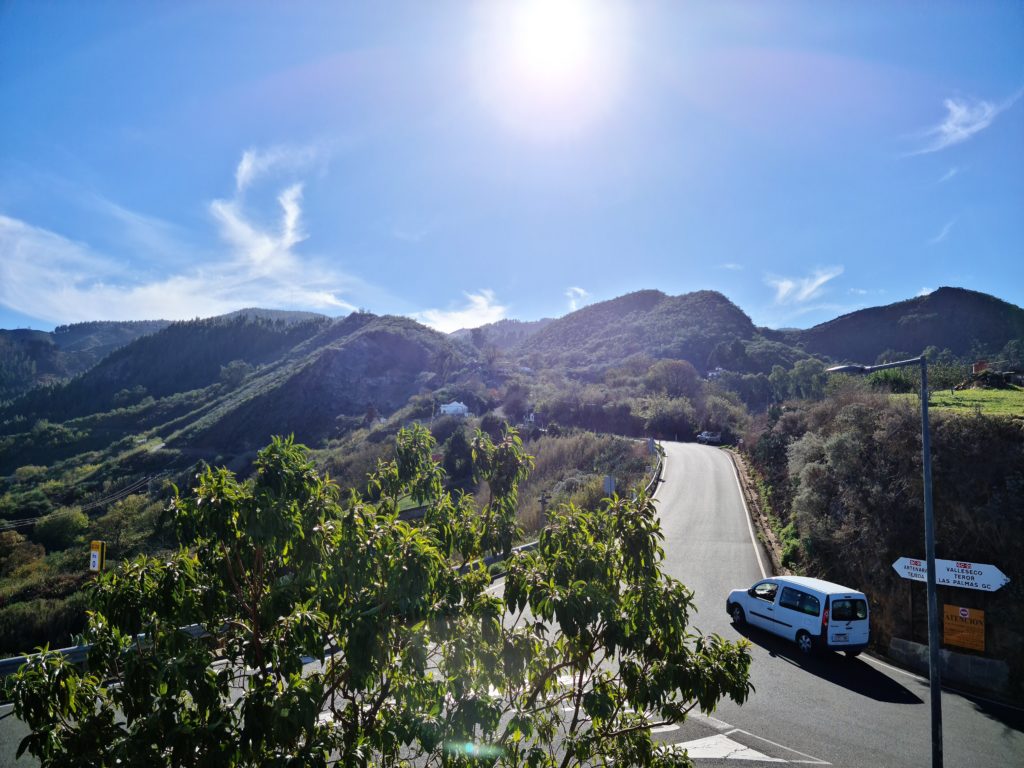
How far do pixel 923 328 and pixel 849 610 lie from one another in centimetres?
10417

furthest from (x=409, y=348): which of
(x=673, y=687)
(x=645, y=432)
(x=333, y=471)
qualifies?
(x=673, y=687)

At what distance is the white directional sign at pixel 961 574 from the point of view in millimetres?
11438

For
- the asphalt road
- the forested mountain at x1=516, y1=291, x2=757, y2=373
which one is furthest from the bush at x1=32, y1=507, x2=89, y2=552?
the forested mountain at x1=516, y1=291, x2=757, y2=373

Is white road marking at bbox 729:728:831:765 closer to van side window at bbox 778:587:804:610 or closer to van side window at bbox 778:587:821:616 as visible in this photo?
van side window at bbox 778:587:821:616

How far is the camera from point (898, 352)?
8931 cm

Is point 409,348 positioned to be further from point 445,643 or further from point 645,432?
point 445,643

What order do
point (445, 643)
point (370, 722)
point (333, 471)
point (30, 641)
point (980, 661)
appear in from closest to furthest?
1. point (370, 722)
2. point (445, 643)
3. point (980, 661)
4. point (30, 641)
5. point (333, 471)

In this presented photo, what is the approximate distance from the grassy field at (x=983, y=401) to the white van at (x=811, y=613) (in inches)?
354

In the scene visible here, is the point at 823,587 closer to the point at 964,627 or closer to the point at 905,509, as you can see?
the point at 964,627

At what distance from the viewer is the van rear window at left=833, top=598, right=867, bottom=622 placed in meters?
11.8

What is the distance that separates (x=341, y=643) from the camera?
3115mm

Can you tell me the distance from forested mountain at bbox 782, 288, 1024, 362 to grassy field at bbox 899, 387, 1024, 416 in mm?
68073

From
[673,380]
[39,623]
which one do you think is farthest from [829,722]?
[673,380]

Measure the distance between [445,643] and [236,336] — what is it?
548 feet
